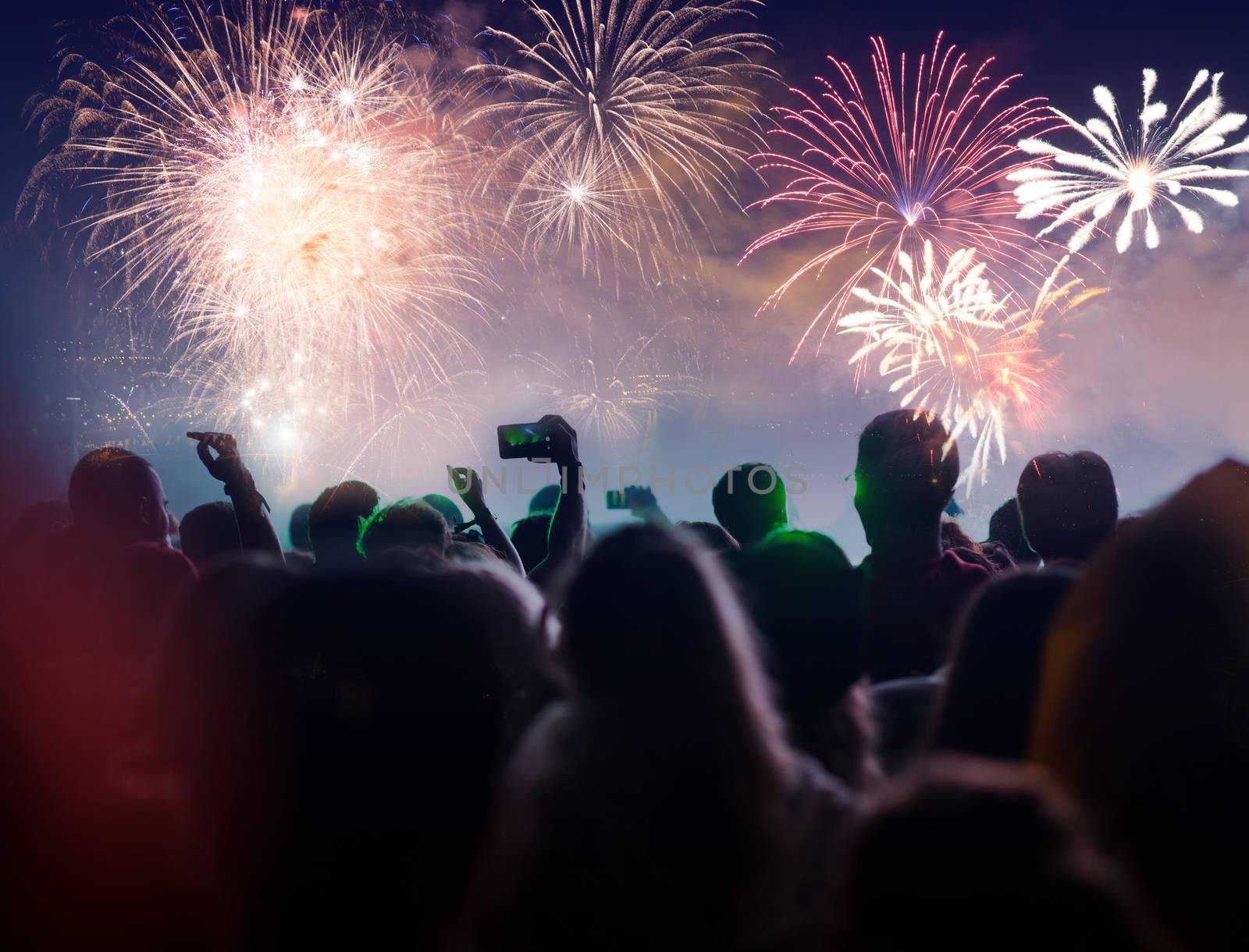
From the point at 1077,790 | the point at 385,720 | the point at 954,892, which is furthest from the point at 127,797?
the point at 1077,790

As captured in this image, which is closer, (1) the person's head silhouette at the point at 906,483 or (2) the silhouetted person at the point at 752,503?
(1) the person's head silhouette at the point at 906,483

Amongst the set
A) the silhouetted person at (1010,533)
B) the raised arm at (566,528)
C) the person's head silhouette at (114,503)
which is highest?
the person's head silhouette at (114,503)

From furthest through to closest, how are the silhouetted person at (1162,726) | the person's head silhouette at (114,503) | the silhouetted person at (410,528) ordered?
the silhouetted person at (410,528) → the person's head silhouette at (114,503) → the silhouetted person at (1162,726)

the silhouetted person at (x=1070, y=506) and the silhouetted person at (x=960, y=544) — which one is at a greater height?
the silhouetted person at (x=1070, y=506)

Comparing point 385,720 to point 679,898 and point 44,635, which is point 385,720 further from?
point 44,635

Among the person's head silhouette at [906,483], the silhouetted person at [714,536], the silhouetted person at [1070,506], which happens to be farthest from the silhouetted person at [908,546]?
the silhouetted person at [714,536]

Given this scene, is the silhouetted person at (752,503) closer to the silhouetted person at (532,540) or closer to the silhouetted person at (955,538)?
the silhouetted person at (955,538)

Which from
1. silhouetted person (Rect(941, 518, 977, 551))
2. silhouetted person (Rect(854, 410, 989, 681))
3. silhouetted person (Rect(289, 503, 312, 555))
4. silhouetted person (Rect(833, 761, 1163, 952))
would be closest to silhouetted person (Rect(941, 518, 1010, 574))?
silhouetted person (Rect(941, 518, 977, 551))
